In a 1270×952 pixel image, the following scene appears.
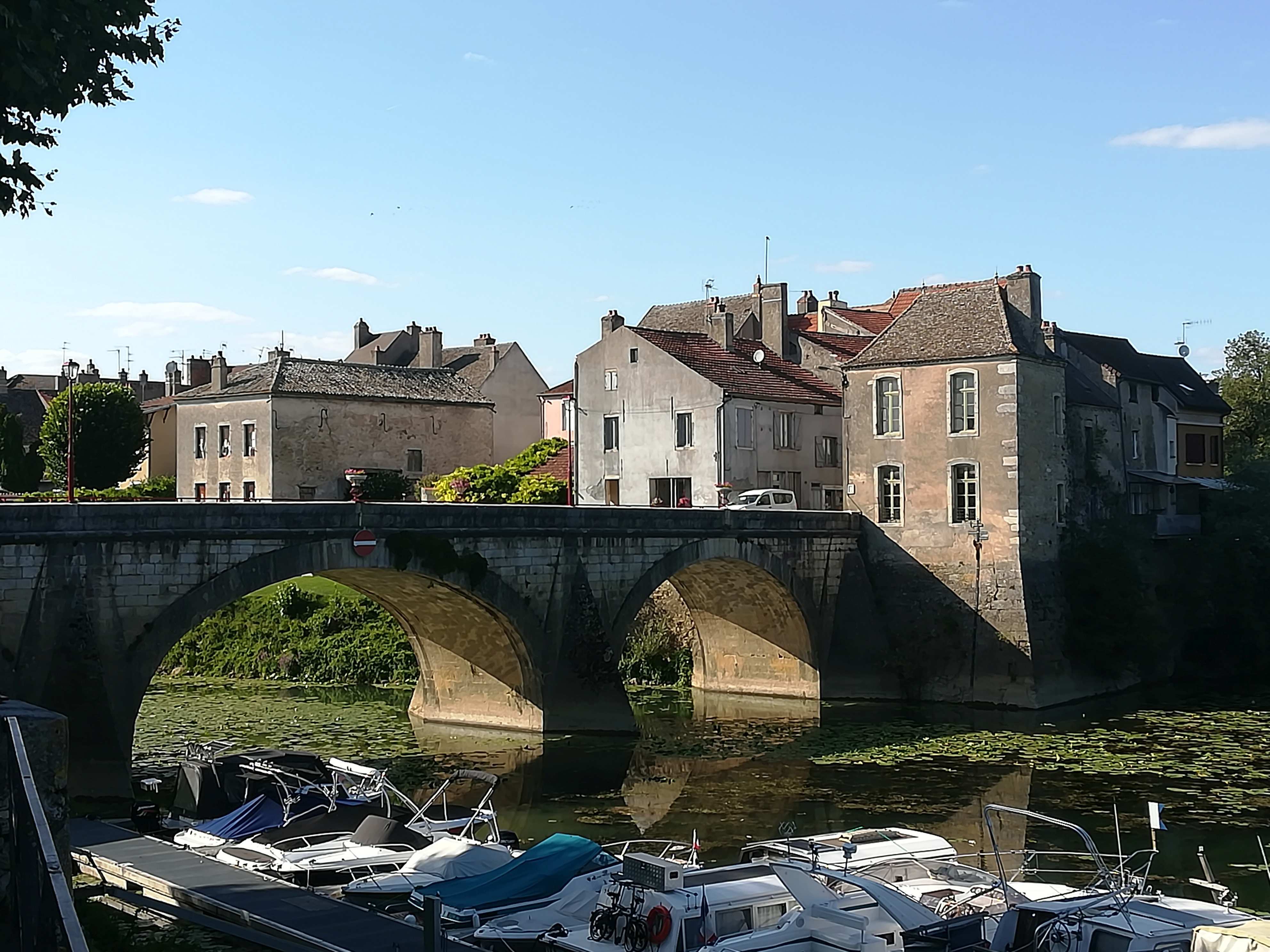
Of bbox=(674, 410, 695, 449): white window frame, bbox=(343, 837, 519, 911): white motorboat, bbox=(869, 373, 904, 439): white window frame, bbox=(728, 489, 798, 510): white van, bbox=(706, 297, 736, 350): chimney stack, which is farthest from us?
bbox=(706, 297, 736, 350): chimney stack

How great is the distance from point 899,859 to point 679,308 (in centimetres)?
3851

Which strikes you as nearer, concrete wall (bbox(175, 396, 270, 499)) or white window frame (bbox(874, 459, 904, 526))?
white window frame (bbox(874, 459, 904, 526))

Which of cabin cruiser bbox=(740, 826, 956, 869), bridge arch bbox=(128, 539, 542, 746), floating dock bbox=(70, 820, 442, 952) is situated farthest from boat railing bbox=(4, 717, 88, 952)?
bridge arch bbox=(128, 539, 542, 746)

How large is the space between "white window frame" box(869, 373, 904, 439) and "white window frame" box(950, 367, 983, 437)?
1382mm

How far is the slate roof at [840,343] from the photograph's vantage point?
1858 inches

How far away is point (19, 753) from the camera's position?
8500 mm

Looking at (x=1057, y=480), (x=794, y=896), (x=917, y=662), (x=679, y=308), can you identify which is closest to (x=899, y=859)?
(x=794, y=896)

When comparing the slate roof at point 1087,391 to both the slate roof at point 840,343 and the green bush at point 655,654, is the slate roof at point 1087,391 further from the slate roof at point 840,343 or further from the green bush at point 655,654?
the green bush at point 655,654

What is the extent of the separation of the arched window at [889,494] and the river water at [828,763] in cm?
525

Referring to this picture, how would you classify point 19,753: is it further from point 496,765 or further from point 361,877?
point 496,765

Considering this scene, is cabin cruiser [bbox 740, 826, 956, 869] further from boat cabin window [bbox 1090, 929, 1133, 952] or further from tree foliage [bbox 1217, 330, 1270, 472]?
tree foliage [bbox 1217, 330, 1270, 472]

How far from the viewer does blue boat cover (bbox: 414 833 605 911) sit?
672 inches

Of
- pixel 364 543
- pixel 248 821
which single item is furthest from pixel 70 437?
pixel 248 821

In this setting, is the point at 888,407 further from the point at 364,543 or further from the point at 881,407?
the point at 364,543
